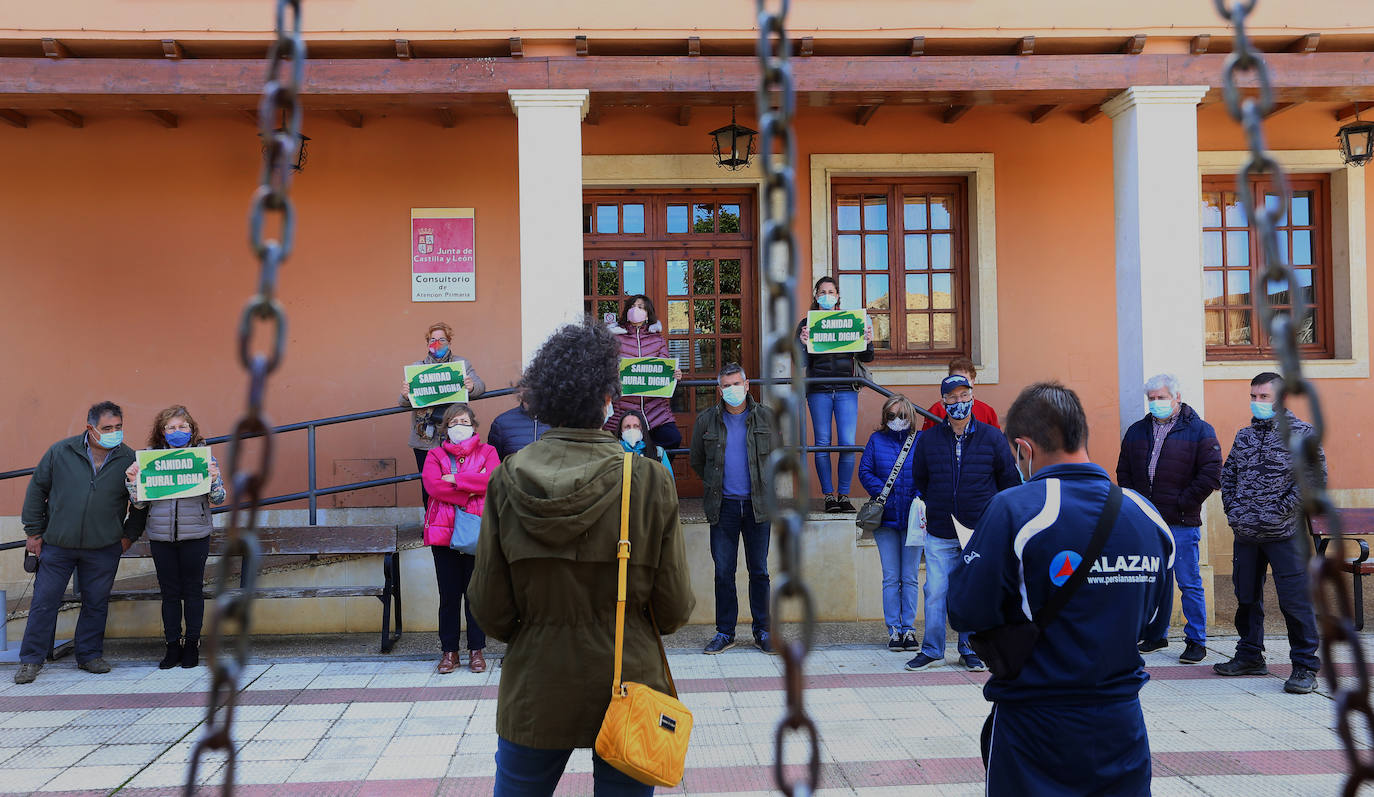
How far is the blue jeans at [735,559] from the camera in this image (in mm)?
6781

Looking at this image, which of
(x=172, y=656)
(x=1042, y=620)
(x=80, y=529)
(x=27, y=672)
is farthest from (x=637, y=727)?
(x=27, y=672)

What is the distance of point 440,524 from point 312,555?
1801mm

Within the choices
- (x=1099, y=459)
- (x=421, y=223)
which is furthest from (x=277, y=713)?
(x=1099, y=459)

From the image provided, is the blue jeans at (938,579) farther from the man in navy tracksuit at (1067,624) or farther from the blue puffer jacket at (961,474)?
the man in navy tracksuit at (1067,624)

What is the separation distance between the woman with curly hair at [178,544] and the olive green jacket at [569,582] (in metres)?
4.86

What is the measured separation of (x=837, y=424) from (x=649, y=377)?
1951 millimetres

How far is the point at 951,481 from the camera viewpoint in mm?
6184

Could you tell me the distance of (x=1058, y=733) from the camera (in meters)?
2.60

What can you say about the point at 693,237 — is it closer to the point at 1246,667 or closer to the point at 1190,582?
the point at 1190,582

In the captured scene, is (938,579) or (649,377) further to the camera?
(649,377)

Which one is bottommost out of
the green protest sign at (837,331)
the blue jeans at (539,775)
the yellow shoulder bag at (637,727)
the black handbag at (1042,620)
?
the blue jeans at (539,775)

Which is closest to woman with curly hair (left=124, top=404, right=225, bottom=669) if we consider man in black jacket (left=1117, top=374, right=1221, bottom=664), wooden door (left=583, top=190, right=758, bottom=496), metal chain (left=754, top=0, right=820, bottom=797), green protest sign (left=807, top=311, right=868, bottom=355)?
wooden door (left=583, top=190, right=758, bottom=496)

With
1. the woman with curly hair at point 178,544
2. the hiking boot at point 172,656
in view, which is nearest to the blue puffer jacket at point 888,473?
the woman with curly hair at point 178,544

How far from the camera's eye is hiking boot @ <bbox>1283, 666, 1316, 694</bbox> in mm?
5562
